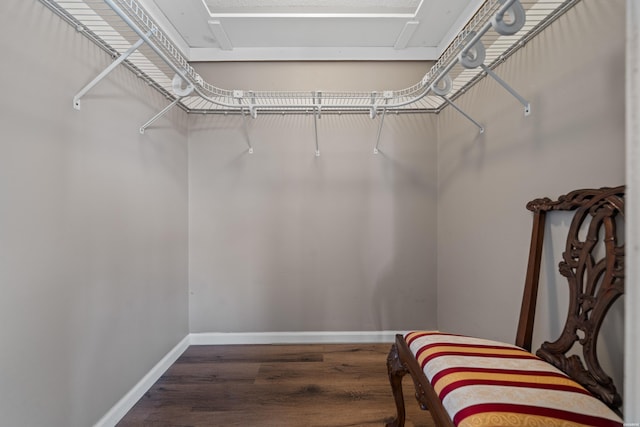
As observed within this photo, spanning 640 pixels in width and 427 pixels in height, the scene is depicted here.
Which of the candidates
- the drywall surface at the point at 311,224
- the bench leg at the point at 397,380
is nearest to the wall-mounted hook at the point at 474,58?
the drywall surface at the point at 311,224

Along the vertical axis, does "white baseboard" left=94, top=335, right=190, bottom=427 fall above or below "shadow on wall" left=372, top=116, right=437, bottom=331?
below

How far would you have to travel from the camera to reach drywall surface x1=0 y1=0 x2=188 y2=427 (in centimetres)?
91

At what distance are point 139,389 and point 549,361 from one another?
2.05m

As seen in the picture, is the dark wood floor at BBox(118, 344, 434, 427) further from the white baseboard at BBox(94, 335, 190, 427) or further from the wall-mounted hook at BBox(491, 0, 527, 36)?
the wall-mounted hook at BBox(491, 0, 527, 36)

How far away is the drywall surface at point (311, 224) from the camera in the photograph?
82.1 inches

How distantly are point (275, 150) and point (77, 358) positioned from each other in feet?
5.41

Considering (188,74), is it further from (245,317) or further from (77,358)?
(245,317)

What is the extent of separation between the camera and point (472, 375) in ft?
2.79

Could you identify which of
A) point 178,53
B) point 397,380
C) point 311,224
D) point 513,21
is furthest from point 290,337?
point 513,21

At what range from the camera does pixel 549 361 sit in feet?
3.28

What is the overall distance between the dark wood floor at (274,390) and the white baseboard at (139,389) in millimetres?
35

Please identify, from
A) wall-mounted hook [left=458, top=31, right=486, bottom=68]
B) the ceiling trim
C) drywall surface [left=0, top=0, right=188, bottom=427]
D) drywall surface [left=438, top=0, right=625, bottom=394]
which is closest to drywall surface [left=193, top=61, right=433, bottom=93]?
the ceiling trim

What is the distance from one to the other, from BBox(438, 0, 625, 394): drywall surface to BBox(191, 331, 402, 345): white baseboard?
600mm

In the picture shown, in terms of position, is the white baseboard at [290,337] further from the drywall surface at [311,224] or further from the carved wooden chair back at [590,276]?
the carved wooden chair back at [590,276]
